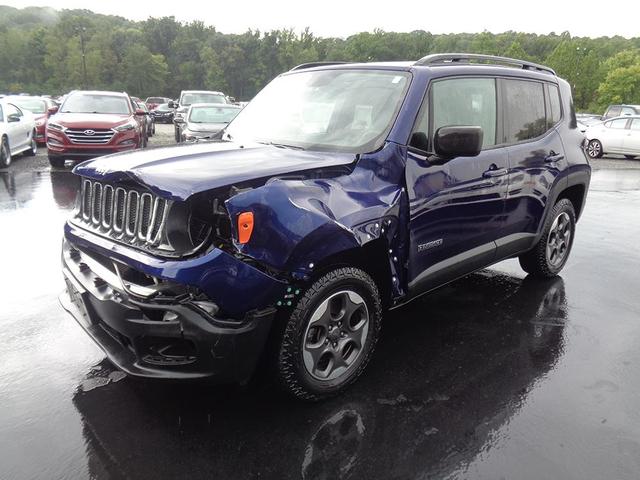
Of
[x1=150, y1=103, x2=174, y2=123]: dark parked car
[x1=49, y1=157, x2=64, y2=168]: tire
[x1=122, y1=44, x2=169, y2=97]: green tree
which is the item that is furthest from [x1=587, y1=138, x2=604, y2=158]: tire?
[x1=122, y1=44, x2=169, y2=97]: green tree

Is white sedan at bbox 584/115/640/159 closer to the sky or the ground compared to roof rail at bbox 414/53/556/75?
closer to the ground

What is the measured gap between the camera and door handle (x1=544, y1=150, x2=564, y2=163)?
4.57 m

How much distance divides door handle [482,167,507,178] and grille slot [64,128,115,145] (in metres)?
9.58

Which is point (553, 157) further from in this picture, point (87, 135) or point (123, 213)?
point (87, 135)

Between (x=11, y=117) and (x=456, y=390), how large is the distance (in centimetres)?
1266

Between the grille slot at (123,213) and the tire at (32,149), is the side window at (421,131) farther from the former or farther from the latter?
the tire at (32,149)

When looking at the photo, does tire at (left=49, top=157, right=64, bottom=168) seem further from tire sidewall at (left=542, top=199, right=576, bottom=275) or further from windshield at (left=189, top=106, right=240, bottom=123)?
tire sidewall at (left=542, top=199, right=576, bottom=275)

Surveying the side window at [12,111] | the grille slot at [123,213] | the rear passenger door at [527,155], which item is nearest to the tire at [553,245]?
the rear passenger door at [527,155]

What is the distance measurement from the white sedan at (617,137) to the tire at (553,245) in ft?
51.5

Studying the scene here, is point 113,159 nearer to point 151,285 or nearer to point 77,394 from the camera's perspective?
point 151,285

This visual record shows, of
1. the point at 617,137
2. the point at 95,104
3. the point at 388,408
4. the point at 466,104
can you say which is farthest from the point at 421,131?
the point at 617,137

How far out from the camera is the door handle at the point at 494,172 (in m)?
3.86

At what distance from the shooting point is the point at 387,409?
118 inches

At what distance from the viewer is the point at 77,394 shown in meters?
3.10
